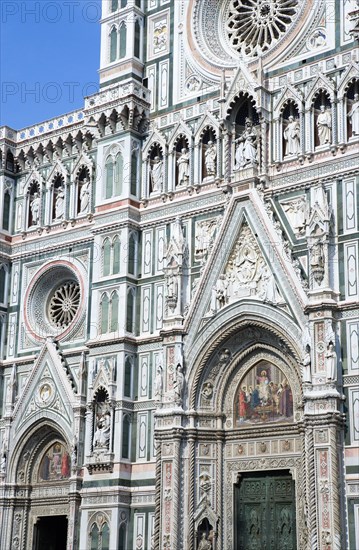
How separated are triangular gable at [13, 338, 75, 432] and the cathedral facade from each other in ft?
0.21

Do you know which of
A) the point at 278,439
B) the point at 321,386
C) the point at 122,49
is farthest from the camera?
the point at 122,49

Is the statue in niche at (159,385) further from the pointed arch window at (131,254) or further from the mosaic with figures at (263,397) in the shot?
the pointed arch window at (131,254)

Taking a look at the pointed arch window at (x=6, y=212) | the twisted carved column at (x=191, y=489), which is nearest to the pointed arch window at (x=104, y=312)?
the twisted carved column at (x=191, y=489)

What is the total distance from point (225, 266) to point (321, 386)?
200 inches

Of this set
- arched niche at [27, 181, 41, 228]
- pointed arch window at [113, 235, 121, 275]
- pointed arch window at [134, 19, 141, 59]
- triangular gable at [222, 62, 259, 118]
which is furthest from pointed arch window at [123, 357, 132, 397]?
pointed arch window at [134, 19, 141, 59]

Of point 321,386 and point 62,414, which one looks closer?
point 321,386

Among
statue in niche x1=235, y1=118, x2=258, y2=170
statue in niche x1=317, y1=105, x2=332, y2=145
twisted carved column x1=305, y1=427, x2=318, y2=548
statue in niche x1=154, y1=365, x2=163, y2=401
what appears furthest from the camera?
statue in niche x1=235, y1=118, x2=258, y2=170

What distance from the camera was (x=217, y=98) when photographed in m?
30.1

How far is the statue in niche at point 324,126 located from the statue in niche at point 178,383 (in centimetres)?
754

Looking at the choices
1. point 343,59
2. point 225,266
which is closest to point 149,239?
point 225,266

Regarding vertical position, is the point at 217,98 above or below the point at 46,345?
above

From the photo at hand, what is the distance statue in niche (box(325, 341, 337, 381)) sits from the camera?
24672mm

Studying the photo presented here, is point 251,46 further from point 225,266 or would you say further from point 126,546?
point 126,546

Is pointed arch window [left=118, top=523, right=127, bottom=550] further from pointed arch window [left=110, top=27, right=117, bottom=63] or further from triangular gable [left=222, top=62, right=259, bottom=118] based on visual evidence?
pointed arch window [left=110, top=27, right=117, bottom=63]
